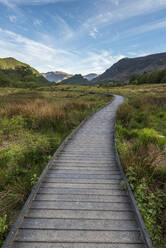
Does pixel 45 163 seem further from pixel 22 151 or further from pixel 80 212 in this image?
pixel 80 212

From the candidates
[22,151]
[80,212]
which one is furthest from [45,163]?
[80,212]

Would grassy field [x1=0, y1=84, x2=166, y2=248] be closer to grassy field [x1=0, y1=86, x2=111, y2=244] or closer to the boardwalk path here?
grassy field [x1=0, y1=86, x2=111, y2=244]

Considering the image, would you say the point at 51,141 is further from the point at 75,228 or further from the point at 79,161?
the point at 75,228

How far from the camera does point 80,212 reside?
225 cm

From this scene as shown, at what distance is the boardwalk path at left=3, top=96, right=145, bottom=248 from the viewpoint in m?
1.83

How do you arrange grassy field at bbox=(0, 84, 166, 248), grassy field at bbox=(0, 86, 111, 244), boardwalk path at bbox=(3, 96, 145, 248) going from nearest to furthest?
boardwalk path at bbox=(3, 96, 145, 248) → grassy field at bbox=(0, 84, 166, 248) → grassy field at bbox=(0, 86, 111, 244)

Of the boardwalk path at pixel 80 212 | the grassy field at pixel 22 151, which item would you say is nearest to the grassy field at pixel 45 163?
the grassy field at pixel 22 151

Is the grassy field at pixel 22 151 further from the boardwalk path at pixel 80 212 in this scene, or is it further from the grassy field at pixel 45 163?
the boardwalk path at pixel 80 212

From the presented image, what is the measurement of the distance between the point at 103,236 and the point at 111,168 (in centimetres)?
185

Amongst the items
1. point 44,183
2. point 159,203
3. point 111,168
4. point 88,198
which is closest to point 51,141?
point 44,183

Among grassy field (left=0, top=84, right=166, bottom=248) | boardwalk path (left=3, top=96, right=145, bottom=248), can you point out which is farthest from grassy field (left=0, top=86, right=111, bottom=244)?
boardwalk path (left=3, top=96, right=145, bottom=248)

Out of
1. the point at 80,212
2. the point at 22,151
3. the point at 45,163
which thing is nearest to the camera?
the point at 80,212

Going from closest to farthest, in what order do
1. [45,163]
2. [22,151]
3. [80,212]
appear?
[80,212], [45,163], [22,151]

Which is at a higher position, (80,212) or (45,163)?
(80,212)
